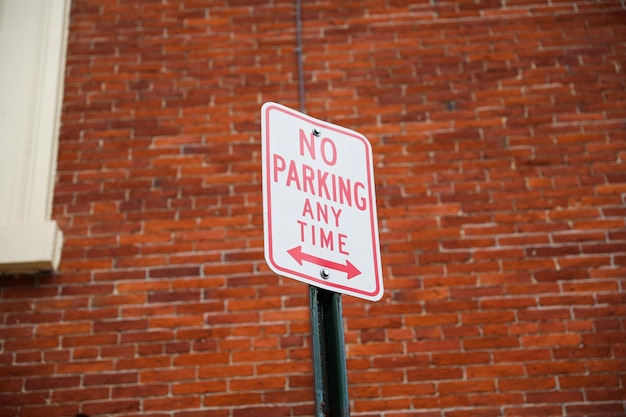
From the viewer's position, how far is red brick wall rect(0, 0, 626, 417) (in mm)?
4324

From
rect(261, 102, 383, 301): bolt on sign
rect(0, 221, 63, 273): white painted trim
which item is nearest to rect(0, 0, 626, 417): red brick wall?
rect(0, 221, 63, 273): white painted trim

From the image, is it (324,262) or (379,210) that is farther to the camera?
(379,210)

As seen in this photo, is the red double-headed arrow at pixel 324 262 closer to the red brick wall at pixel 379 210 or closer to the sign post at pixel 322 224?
the sign post at pixel 322 224

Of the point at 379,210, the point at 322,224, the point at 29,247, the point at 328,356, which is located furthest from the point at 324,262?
the point at 29,247

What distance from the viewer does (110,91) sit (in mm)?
5242

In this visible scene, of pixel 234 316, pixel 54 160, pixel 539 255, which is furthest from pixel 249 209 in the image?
pixel 539 255

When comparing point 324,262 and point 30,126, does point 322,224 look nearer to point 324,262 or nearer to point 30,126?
point 324,262

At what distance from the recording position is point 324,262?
2.46 meters

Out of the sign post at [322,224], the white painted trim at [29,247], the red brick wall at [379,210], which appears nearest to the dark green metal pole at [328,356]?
the sign post at [322,224]

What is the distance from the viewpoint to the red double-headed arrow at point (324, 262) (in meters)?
2.42

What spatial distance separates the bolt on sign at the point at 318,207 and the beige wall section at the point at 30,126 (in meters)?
2.43

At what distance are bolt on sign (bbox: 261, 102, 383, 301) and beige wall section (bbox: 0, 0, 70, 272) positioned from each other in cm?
243

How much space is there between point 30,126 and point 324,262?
3.21 metres

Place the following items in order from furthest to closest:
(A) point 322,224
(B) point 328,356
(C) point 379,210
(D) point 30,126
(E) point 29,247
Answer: (D) point 30,126
(C) point 379,210
(E) point 29,247
(A) point 322,224
(B) point 328,356
